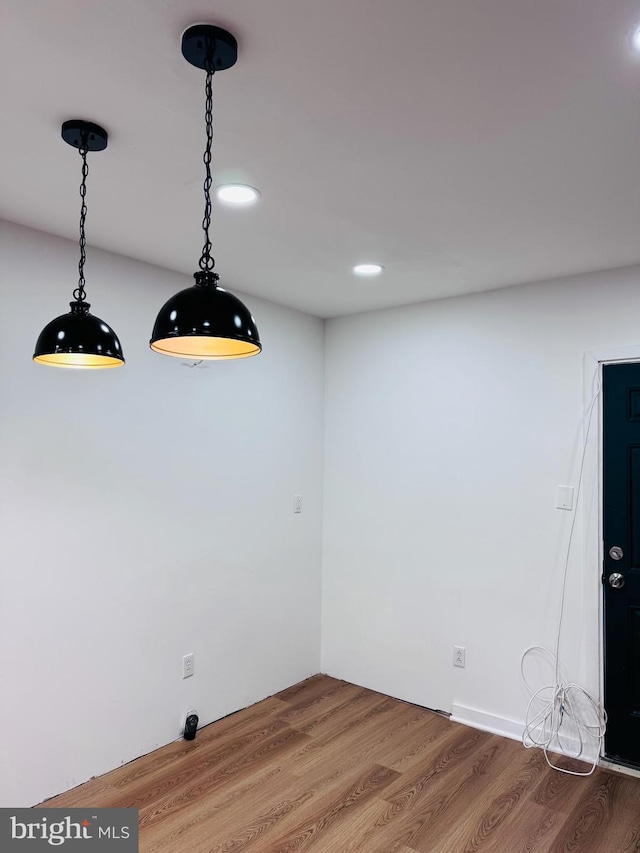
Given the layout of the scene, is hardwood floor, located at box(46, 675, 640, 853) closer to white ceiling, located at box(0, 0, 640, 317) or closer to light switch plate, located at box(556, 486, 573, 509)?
light switch plate, located at box(556, 486, 573, 509)

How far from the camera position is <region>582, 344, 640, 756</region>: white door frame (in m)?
3.06

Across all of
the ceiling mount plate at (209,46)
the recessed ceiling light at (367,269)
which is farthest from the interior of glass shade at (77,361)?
the recessed ceiling light at (367,269)

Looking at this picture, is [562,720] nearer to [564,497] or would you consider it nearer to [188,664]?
[564,497]

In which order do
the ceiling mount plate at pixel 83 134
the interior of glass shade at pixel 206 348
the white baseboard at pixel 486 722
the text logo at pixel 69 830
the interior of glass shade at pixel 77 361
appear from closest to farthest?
the interior of glass shade at pixel 206 348 < the ceiling mount plate at pixel 83 134 < the interior of glass shade at pixel 77 361 < the text logo at pixel 69 830 < the white baseboard at pixel 486 722

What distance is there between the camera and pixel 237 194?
2.22 metres

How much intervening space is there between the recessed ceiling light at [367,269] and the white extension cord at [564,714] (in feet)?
4.21

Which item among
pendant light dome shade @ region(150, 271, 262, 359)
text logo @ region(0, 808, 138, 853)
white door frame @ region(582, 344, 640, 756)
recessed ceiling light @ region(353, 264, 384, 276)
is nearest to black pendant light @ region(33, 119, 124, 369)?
pendant light dome shade @ region(150, 271, 262, 359)

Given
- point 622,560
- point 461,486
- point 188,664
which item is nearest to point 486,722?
point 622,560

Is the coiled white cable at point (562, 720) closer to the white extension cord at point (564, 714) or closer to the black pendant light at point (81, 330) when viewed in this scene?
the white extension cord at point (564, 714)

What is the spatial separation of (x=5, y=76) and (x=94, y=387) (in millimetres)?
1515

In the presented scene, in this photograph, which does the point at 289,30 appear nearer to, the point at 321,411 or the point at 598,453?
the point at 598,453

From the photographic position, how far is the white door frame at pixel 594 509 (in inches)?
120

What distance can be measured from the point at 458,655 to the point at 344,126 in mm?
2997

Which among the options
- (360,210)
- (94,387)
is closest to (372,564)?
(94,387)
